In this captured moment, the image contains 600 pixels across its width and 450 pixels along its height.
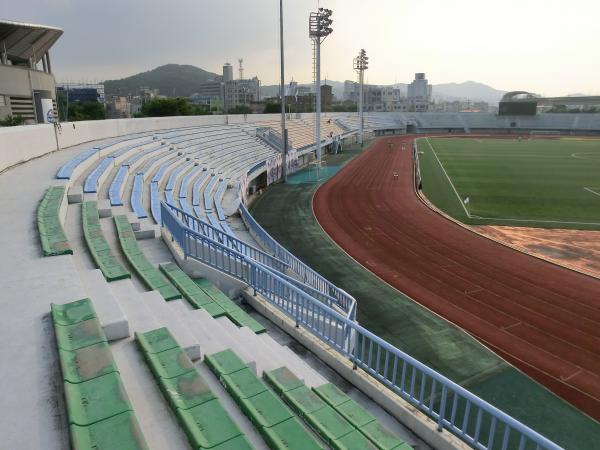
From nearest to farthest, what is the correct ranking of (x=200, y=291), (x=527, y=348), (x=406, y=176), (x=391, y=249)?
(x=200, y=291) < (x=527, y=348) < (x=391, y=249) < (x=406, y=176)

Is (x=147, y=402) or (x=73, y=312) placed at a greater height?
(x=73, y=312)

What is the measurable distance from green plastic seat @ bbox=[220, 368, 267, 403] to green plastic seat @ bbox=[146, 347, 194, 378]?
572 mm

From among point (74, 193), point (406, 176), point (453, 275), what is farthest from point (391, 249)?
point (406, 176)

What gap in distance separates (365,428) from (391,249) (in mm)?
15542

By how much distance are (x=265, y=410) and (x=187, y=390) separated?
990 millimetres

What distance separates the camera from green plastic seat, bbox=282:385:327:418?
17.6 ft

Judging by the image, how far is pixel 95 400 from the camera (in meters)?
4.15

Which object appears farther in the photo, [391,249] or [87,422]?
[391,249]

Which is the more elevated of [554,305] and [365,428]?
[365,428]

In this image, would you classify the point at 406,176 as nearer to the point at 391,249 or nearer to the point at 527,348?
the point at 391,249

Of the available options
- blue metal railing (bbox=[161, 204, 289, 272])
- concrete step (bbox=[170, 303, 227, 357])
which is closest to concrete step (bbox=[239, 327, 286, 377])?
concrete step (bbox=[170, 303, 227, 357])

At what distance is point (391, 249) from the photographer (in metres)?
20.4

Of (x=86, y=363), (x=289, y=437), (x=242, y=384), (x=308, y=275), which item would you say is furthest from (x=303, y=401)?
(x=308, y=275)

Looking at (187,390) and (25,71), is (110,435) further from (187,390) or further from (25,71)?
(25,71)
